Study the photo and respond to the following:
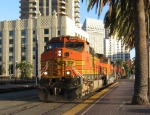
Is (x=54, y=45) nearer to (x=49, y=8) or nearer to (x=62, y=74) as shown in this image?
(x=62, y=74)

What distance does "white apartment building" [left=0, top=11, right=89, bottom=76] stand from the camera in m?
116

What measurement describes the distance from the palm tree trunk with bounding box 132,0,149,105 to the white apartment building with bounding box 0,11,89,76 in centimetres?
9890

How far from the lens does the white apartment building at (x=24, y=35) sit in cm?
11647

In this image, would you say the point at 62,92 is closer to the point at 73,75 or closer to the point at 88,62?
the point at 73,75

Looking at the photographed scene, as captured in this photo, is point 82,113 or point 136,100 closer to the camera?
point 82,113

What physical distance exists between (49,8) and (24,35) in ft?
132

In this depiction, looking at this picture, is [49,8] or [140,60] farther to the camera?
[49,8]

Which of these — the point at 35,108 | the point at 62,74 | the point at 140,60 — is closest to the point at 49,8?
the point at 62,74

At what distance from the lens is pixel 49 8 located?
513ft

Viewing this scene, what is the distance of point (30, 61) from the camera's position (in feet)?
391

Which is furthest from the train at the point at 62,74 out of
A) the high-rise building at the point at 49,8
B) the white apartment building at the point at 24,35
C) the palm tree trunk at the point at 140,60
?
the high-rise building at the point at 49,8

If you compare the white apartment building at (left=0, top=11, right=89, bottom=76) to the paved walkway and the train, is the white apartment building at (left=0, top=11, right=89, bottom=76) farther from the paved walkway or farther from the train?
the paved walkway

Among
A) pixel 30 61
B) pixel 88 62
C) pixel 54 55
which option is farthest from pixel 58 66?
pixel 30 61

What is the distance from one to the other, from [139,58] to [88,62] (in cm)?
654
